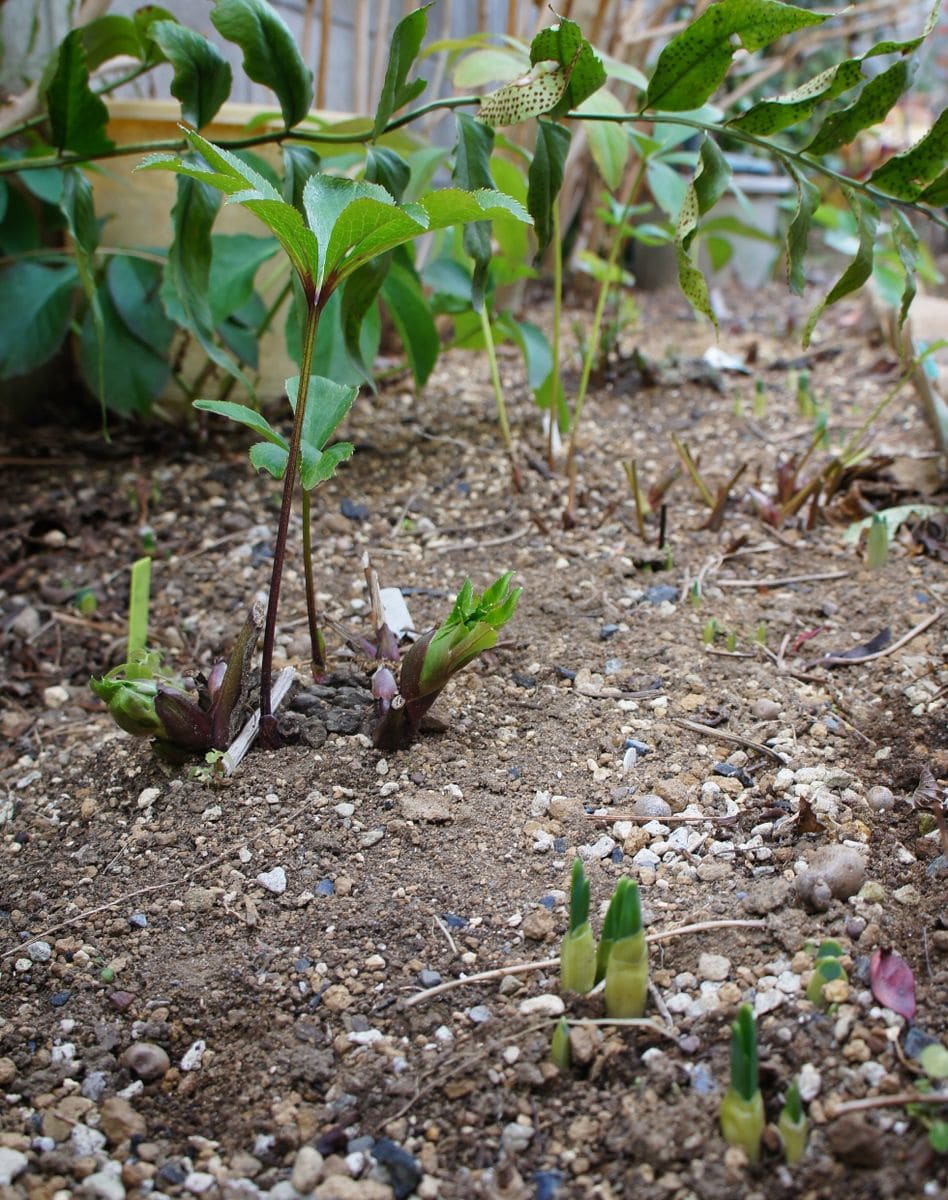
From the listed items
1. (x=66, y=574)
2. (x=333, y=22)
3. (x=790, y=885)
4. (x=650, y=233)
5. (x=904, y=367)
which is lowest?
(x=66, y=574)

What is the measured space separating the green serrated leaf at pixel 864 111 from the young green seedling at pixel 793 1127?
37.7 inches

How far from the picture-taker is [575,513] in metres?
1.61

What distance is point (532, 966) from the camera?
0.83 metres

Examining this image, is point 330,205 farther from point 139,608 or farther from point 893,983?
point 893,983

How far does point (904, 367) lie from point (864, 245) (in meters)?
1.10

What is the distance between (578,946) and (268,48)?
3.23ft

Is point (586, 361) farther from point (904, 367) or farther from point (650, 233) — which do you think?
point (904, 367)

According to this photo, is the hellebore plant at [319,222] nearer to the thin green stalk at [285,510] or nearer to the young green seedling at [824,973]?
the thin green stalk at [285,510]

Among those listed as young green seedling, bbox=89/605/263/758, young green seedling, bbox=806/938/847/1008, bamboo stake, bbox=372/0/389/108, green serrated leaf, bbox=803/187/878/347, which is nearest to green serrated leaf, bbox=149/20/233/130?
young green seedling, bbox=89/605/263/758

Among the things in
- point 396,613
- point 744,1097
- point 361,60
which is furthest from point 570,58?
point 361,60

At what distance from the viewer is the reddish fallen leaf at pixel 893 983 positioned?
747 mm

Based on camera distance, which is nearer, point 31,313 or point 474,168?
point 474,168

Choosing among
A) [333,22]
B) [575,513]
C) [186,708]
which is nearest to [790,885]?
[186,708]

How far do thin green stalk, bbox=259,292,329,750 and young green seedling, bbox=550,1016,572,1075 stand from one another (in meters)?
0.44
